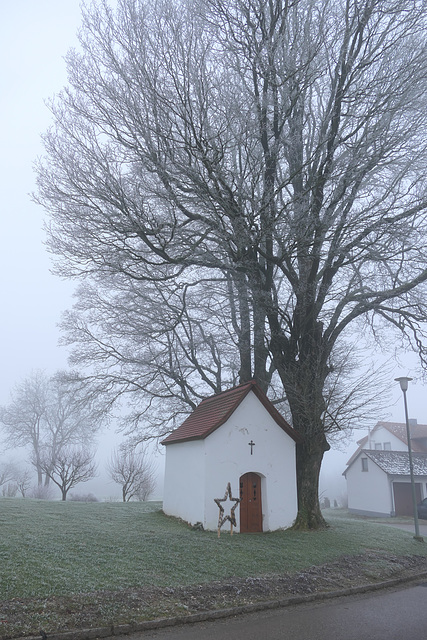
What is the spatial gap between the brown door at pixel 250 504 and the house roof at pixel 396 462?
2503 cm

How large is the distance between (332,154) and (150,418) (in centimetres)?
1270

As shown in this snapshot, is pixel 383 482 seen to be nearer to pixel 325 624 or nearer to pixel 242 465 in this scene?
pixel 242 465

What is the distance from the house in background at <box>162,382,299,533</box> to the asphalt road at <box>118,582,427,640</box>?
203 inches

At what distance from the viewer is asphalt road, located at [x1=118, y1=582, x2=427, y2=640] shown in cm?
712

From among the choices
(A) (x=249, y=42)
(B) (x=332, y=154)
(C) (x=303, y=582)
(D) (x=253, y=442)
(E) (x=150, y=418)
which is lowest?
(C) (x=303, y=582)

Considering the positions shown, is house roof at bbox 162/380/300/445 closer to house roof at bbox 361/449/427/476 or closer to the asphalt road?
the asphalt road

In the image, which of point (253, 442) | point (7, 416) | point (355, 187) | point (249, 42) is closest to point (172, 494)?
point (253, 442)

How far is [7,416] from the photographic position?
1999 inches

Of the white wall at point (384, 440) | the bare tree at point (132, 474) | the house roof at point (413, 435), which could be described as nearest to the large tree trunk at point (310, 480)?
the bare tree at point (132, 474)

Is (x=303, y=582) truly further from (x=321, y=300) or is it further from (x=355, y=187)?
(x=355, y=187)

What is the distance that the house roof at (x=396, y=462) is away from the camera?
3719cm

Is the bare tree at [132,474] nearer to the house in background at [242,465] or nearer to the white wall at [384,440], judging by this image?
the house in background at [242,465]

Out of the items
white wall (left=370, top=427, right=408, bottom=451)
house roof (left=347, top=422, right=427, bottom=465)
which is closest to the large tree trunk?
house roof (left=347, top=422, right=427, bottom=465)

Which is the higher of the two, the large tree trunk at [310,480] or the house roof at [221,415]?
→ the house roof at [221,415]
